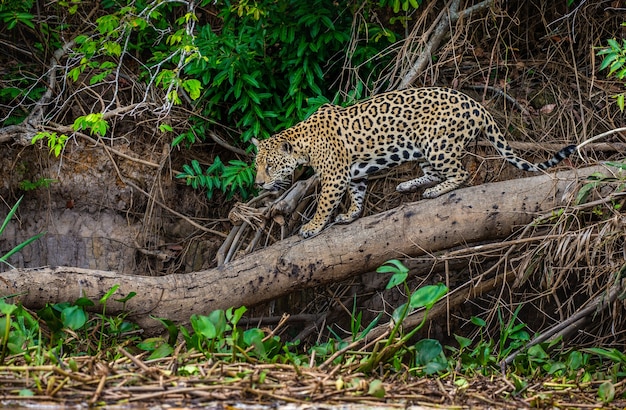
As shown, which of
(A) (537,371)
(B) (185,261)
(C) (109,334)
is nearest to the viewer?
(A) (537,371)

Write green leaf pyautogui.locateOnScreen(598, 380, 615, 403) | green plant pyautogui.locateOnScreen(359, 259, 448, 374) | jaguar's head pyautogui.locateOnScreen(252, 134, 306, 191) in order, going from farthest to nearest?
jaguar's head pyautogui.locateOnScreen(252, 134, 306, 191), green plant pyautogui.locateOnScreen(359, 259, 448, 374), green leaf pyautogui.locateOnScreen(598, 380, 615, 403)

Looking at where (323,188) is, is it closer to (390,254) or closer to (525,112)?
(390,254)

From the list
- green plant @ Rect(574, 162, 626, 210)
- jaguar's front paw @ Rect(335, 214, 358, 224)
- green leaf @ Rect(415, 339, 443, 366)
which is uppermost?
green plant @ Rect(574, 162, 626, 210)

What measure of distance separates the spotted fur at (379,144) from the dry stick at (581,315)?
1300 mm

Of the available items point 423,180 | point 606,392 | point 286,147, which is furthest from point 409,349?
point 286,147


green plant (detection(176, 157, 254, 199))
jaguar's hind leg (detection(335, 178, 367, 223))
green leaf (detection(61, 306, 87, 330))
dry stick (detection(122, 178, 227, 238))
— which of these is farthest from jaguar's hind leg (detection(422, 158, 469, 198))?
green leaf (detection(61, 306, 87, 330))

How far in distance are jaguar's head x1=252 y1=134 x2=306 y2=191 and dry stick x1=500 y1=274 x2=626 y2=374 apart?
2646 mm

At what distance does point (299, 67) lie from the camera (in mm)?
7949

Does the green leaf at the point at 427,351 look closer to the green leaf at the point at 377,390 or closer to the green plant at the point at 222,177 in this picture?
the green leaf at the point at 377,390

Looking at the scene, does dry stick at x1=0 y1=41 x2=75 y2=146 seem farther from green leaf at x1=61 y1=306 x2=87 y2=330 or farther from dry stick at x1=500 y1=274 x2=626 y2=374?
dry stick at x1=500 y1=274 x2=626 y2=374

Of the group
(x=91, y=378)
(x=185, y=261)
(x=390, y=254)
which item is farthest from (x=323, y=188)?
(x=91, y=378)

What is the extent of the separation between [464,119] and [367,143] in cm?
85

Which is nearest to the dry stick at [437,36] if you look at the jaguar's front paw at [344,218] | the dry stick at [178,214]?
the jaguar's front paw at [344,218]

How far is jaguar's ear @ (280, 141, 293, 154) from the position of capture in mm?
7402
